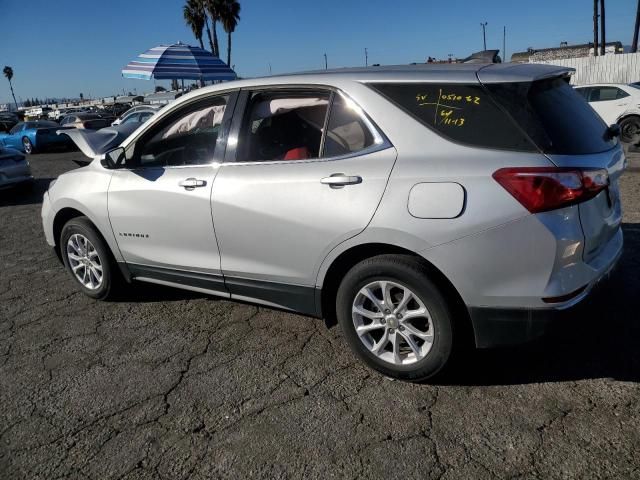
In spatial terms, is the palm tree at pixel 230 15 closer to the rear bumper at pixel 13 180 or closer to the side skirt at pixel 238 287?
the rear bumper at pixel 13 180

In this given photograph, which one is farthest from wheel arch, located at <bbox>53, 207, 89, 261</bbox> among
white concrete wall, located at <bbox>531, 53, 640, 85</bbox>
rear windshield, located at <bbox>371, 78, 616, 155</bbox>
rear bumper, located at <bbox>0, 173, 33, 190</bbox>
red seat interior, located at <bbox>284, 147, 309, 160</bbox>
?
white concrete wall, located at <bbox>531, 53, 640, 85</bbox>

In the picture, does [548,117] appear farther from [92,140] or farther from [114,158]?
[92,140]

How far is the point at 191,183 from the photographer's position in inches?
134

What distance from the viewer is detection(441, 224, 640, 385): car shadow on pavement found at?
267 centimetres

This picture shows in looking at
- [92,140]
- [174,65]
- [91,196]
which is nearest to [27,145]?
[174,65]

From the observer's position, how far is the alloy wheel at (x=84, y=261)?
13.9 ft

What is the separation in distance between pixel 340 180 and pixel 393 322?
0.82 m

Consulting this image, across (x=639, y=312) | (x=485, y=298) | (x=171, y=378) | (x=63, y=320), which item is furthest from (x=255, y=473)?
(x=639, y=312)

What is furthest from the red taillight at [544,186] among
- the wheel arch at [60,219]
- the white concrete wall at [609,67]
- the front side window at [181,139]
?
the white concrete wall at [609,67]

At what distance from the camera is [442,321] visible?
2.62 meters

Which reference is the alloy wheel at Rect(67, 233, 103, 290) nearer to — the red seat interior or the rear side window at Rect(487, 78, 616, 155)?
the red seat interior

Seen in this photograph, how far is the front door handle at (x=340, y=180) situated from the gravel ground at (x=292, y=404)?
44.4 inches

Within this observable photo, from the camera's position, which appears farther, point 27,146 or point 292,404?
point 27,146

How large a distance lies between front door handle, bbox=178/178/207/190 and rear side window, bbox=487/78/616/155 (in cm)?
184
